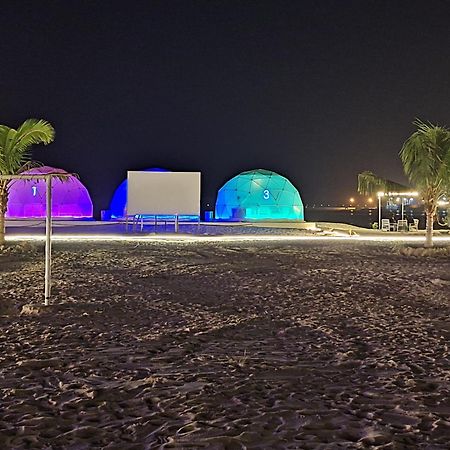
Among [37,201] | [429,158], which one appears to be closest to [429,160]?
[429,158]

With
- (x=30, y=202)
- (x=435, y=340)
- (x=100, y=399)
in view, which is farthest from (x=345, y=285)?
(x=30, y=202)

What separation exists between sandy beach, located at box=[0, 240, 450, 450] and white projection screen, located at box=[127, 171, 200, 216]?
15265 millimetres

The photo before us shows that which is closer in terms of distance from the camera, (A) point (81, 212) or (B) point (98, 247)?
(B) point (98, 247)

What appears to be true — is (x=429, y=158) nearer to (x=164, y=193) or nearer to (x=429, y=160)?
(x=429, y=160)

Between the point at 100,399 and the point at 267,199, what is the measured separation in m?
36.8

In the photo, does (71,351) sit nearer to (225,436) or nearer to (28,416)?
(28,416)

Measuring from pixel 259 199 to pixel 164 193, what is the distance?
48.7 ft

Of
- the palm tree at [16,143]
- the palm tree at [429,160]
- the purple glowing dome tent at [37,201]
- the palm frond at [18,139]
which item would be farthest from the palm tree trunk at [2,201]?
the purple glowing dome tent at [37,201]

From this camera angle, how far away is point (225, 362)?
5.61 metres

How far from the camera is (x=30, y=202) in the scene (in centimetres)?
4016

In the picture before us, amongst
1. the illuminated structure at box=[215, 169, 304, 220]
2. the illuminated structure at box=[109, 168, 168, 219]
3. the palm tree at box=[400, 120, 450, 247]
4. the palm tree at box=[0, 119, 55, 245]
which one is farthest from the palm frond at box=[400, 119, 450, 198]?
the illuminated structure at box=[109, 168, 168, 219]

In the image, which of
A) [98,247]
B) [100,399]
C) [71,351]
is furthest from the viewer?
[98,247]

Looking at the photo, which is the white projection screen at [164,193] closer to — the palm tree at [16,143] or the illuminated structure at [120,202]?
the palm tree at [16,143]

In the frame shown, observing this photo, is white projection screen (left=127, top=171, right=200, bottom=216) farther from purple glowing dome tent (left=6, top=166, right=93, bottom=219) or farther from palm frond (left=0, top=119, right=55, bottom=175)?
purple glowing dome tent (left=6, top=166, right=93, bottom=219)
